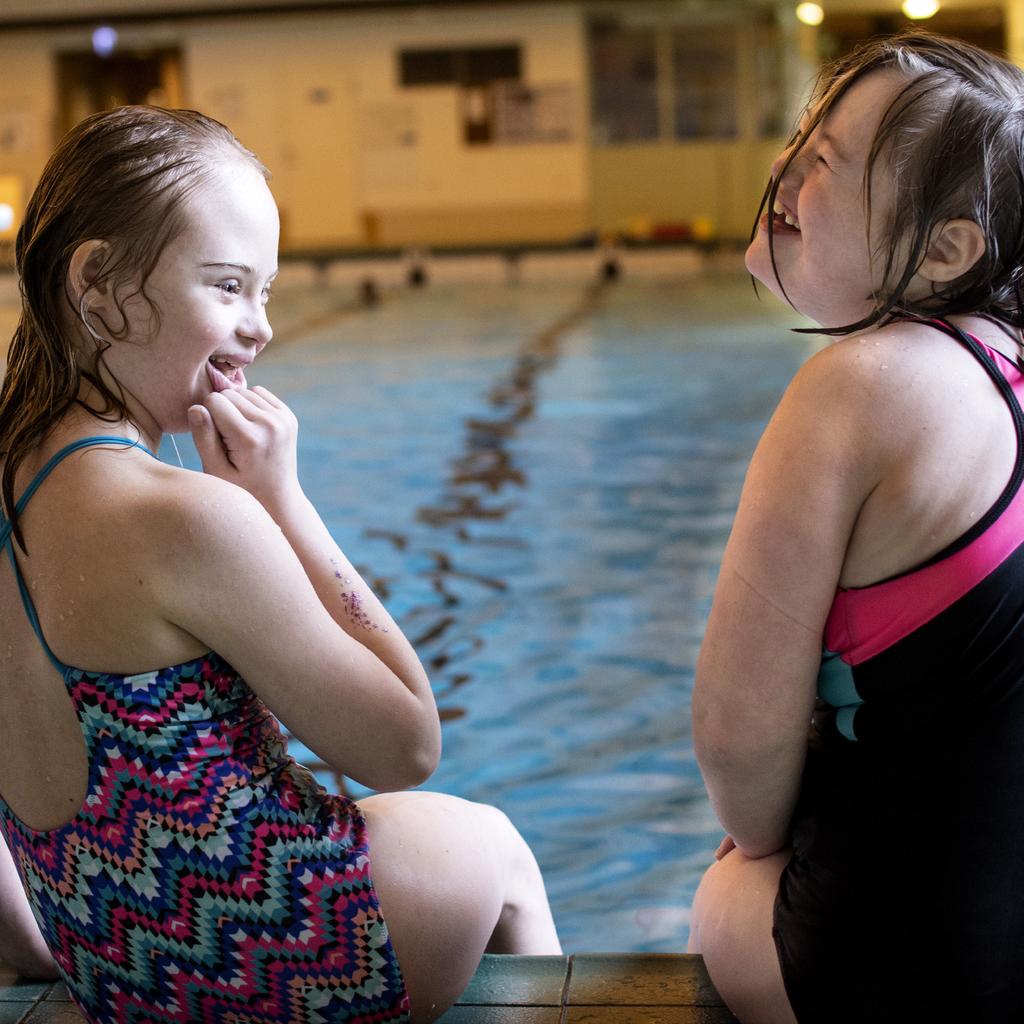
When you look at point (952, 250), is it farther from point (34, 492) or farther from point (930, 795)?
point (34, 492)

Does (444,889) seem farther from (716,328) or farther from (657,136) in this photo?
(657,136)

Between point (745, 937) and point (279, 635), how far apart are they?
0.51 meters

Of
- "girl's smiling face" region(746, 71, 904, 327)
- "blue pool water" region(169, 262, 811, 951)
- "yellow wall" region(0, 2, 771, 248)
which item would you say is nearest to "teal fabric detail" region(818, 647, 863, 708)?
"girl's smiling face" region(746, 71, 904, 327)

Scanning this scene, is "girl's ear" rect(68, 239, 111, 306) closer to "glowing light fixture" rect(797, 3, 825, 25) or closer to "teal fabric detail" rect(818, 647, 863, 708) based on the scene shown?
"teal fabric detail" rect(818, 647, 863, 708)

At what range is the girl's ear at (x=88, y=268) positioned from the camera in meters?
1.18

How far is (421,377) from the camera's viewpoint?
8734mm

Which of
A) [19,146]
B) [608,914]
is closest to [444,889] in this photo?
[608,914]

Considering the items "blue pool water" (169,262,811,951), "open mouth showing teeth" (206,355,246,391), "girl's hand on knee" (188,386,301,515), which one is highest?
"open mouth showing teeth" (206,355,246,391)

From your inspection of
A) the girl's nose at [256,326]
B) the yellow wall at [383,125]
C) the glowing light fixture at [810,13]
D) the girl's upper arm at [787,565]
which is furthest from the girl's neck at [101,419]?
the glowing light fixture at [810,13]

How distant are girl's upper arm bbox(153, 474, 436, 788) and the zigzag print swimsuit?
5 cm

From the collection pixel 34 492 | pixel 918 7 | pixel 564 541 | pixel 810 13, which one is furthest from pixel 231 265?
pixel 810 13

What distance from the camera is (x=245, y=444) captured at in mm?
1236

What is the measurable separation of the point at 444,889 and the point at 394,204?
Answer: 64.1ft

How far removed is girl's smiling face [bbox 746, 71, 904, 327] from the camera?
117cm
